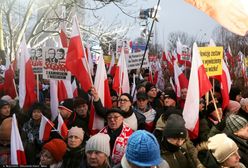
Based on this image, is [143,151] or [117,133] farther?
[117,133]

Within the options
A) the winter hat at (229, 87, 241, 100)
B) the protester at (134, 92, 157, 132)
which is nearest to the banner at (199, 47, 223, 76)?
the protester at (134, 92, 157, 132)

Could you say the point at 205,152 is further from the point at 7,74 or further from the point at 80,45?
the point at 7,74

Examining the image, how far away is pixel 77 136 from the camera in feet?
14.7

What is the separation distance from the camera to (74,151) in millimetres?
4297

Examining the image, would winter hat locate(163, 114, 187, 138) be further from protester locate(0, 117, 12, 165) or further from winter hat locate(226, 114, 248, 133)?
protester locate(0, 117, 12, 165)

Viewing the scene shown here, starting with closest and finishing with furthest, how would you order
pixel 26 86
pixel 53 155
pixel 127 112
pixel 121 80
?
pixel 53 155
pixel 127 112
pixel 26 86
pixel 121 80

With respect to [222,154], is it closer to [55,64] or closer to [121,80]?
[55,64]

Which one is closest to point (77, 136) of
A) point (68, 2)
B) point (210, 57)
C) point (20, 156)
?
point (20, 156)

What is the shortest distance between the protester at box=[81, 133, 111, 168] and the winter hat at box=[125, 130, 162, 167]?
977mm

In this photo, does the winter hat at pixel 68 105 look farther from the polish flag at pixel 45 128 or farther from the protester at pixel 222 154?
the protester at pixel 222 154

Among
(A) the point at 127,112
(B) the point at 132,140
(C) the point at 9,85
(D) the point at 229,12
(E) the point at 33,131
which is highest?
(D) the point at 229,12

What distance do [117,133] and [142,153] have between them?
2.11m

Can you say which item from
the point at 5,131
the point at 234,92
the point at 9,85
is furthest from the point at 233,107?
the point at 9,85

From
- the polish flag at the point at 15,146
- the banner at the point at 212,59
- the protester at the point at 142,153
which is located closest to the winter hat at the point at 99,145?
the polish flag at the point at 15,146
